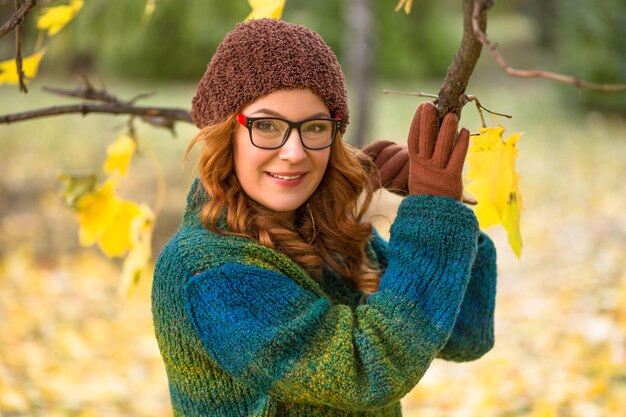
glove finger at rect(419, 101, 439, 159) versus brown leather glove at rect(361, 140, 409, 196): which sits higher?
glove finger at rect(419, 101, 439, 159)

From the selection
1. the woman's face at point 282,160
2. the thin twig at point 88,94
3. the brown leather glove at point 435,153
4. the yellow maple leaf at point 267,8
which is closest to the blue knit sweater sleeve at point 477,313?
the brown leather glove at point 435,153

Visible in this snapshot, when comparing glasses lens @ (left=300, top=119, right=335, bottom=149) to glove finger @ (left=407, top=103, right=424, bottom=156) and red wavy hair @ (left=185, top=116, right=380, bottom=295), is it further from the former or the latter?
glove finger @ (left=407, top=103, right=424, bottom=156)

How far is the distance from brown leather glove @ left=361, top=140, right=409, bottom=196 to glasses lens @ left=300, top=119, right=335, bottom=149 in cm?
20

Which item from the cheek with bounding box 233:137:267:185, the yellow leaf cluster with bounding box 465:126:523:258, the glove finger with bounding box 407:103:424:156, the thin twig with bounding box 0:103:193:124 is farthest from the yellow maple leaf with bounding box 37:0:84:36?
Answer: the yellow leaf cluster with bounding box 465:126:523:258

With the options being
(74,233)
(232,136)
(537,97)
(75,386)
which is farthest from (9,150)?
(537,97)

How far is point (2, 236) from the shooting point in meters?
5.89

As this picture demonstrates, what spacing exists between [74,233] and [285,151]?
16.8ft

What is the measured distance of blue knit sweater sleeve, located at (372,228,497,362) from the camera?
169 cm

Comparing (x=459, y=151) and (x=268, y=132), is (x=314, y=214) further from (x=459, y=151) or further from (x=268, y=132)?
(x=459, y=151)

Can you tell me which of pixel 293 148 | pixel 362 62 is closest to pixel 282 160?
pixel 293 148

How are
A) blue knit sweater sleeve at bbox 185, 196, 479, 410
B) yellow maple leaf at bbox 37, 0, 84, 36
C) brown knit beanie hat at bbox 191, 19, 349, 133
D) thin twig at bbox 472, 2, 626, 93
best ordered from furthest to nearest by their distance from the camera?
yellow maple leaf at bbox 37, 0, 84, 36, brown knit beanie hat at bbox 191, 19, 349, 133, blue knit sweater sleeve at bbox 185, 196, 479, 410, thin twig at bbox 472, 2, 626, 93

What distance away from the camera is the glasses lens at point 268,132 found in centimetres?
147

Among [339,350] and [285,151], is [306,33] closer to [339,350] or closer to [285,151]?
[285,151]

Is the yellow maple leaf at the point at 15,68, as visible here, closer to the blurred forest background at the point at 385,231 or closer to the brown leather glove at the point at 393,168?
the blurred forest background at the point at 385,231
